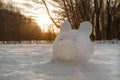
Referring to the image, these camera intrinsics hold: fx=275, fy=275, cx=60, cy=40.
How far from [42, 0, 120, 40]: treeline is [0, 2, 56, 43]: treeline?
9.12 meters

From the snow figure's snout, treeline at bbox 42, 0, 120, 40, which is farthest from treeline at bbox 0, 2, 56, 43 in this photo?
the snow figure's snout

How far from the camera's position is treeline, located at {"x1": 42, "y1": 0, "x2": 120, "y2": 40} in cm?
2923

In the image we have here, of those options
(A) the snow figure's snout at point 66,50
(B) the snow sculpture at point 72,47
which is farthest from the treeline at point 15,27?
(A) the snow figure's snout at point 66,50

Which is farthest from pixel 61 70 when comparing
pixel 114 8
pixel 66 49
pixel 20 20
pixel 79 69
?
pixel 20 20

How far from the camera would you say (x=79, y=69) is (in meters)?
6.95

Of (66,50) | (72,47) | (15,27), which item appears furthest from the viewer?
(15,27)

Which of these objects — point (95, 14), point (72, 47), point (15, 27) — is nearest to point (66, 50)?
point (72, 47)

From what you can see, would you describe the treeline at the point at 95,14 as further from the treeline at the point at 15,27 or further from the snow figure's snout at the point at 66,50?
the snow figure's snout at the point at 66,50

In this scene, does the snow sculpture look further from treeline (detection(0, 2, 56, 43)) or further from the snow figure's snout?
treeline (detection(0, 2, 56, 43))

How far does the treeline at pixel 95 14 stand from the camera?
29234 millimetres

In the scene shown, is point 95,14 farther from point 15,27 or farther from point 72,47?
point 72,47

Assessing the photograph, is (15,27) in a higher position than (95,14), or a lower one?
lower

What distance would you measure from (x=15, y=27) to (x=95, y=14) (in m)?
15.4

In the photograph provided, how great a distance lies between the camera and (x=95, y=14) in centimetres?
3019
